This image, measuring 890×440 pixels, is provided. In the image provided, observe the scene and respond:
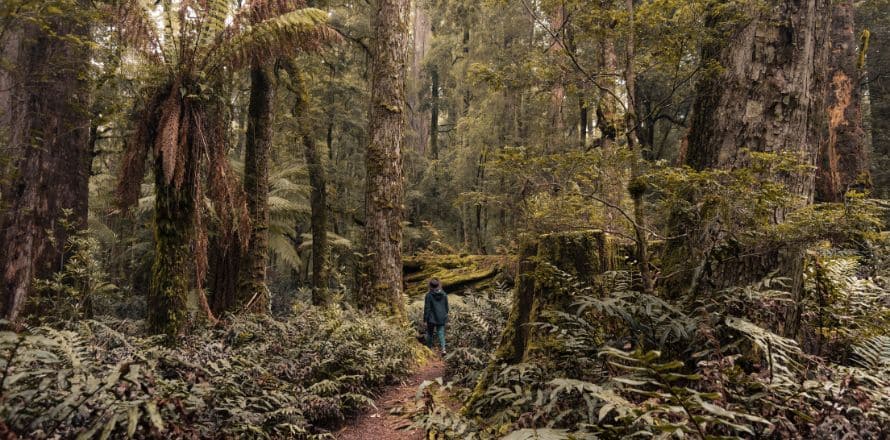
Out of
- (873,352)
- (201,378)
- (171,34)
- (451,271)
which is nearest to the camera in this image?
(873,352)

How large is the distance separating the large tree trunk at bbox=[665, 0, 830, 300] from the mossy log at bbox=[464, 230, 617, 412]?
974mm

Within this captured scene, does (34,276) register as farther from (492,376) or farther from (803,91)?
(803,91)

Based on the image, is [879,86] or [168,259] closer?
[168,259]

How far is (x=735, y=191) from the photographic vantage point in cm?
267

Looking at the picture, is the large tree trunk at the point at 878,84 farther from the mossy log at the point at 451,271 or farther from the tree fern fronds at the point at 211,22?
the tree fern fronds at the point at 211,22

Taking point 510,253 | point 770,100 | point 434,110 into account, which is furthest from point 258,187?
point 434,110

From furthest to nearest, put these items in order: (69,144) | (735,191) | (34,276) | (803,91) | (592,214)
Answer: (69,144) → (34,276) → (592,214) → (803,91) → (735,191)

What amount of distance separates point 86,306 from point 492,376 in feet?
20.7

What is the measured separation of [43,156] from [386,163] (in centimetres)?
511

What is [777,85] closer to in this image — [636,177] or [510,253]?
[636,177]

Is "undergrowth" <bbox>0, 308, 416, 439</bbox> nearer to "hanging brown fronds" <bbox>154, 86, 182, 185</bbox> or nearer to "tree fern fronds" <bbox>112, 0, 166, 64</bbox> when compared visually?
"hanging brown fronds" <bbox>154, 86, 182, 185</bbox>

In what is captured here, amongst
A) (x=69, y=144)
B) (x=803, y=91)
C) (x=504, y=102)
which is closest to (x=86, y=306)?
(x=69, y=144)

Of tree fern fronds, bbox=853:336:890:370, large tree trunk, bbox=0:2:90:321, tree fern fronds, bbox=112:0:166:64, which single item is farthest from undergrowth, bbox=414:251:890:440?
large tree trunk, bbox=0:2:90:321

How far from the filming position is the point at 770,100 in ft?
10.9
